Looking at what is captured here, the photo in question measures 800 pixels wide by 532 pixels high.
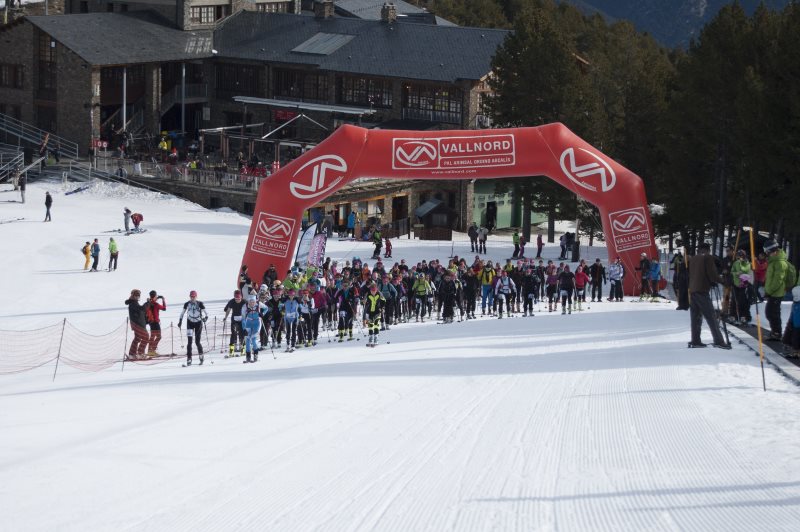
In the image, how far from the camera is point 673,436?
13.3 metres

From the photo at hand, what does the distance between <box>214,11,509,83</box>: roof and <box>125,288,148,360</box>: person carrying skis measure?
33.7 meters

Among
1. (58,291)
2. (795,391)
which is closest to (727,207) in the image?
(58,291)

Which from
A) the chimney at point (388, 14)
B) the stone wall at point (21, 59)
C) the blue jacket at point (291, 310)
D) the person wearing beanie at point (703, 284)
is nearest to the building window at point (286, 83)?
the chimney at point (388, 14)

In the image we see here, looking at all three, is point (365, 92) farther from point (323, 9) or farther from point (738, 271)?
point (738, 271)

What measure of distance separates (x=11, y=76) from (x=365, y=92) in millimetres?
17158

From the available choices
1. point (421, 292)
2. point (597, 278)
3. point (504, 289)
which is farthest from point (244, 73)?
point (504, 289)

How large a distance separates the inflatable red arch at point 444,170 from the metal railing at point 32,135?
82.7 feet

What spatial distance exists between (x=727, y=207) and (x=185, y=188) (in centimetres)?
2262

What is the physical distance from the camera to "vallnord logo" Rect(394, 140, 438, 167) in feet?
100.0

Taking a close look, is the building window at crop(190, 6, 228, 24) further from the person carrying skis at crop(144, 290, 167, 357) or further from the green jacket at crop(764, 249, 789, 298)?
the green jacket at crop(764, 249, 789, 298)

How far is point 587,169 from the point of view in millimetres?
30531

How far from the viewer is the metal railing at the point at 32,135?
2108 inches

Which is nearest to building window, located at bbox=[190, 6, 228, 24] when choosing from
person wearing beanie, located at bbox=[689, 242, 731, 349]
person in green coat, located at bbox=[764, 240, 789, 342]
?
person in green coat, located at bbox=[764, 240, 789, 342]

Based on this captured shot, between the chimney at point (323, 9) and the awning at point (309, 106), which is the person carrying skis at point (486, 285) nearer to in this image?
the awning at point (309, 106)
